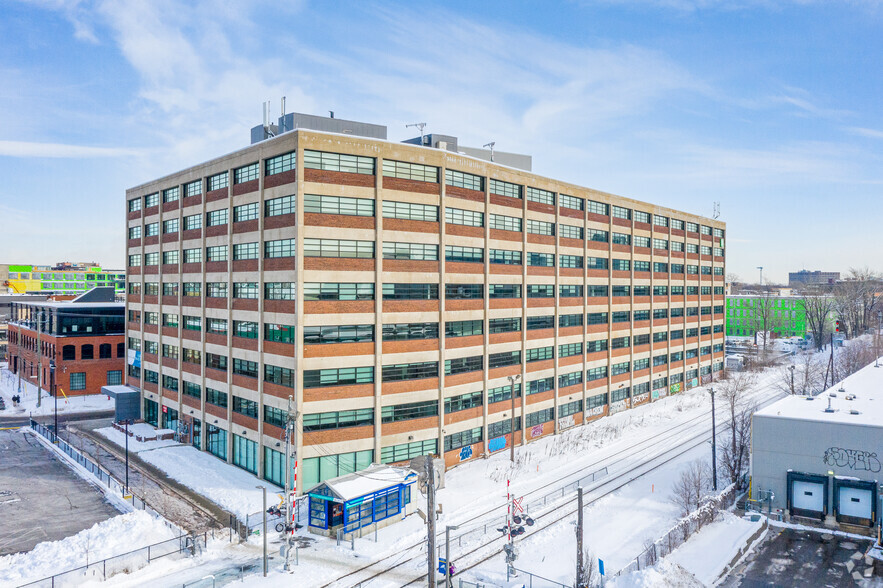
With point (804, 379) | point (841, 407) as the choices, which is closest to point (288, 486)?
point (841, 407)

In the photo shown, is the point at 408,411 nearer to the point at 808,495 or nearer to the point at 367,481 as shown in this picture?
the point at 367,481

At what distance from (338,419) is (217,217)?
19649 millimetres

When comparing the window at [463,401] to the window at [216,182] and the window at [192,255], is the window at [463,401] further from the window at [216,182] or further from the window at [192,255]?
the window at [216,182]

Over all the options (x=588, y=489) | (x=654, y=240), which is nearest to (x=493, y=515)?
(x=588, y=489)

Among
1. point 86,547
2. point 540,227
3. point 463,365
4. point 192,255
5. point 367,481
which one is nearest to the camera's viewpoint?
point 86,547

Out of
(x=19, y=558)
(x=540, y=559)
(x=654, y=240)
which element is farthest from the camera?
(x=654, y=240)

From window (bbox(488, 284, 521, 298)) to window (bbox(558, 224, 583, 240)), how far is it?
932 centimetres

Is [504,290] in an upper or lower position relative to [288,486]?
upper

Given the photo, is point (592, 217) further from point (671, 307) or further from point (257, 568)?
point (257, 568)

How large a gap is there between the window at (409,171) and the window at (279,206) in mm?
6632

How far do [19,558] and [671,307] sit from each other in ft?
226

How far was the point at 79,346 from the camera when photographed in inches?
2785

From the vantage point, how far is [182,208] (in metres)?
49.5

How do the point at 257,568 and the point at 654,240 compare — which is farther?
the point at 654,240
